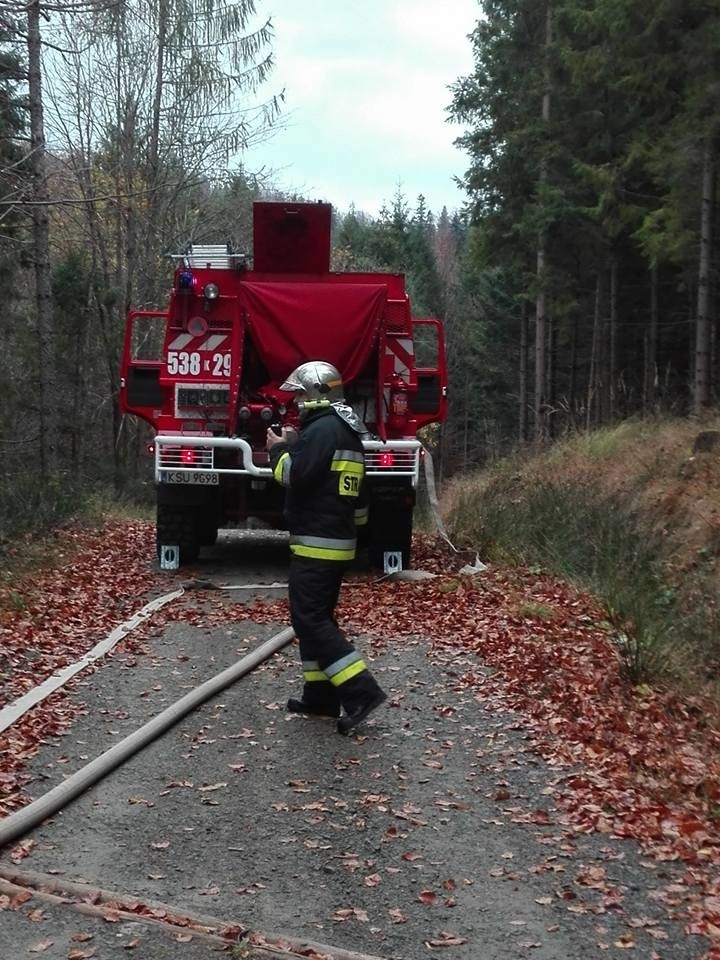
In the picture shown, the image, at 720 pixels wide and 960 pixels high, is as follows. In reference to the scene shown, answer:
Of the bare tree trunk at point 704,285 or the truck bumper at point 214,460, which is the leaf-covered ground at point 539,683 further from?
the bare tree trunk at point 704,285

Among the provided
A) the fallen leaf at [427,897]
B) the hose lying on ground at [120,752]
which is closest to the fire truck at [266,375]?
the hose lying on ground at [120,752]

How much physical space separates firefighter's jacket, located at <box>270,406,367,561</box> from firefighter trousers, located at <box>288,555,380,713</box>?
104 mm

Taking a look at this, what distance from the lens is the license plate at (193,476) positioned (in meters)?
11.3

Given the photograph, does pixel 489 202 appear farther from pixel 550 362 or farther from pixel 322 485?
pixel 322 485

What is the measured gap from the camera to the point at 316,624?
6.61 metres

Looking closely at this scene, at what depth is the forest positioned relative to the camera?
1911 centimetres

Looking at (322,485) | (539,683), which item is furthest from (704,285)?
(322,485)

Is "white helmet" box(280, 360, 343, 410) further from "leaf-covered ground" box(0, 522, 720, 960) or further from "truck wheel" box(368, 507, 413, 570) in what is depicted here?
"truck wheel" box(368, 507, 413, 570)

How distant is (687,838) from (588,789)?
2.14 feet

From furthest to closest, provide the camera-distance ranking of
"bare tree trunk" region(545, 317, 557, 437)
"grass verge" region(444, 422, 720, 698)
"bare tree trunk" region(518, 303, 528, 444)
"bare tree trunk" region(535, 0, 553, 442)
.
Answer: "bare tree trunk" region(518, 303, 528, 444)
"bare tree trunk" region(545, 317, 557, 437)
"bare tree trunk" region(535, 0, 553, 442)
"grass verge" region(444, 422, 720, 698)

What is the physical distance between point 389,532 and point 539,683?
4627mm

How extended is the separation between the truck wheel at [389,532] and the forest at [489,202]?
552cm

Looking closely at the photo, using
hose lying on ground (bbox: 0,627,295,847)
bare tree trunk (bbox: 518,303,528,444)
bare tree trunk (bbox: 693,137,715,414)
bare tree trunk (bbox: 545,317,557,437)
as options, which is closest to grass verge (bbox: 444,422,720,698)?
bare tree trunk (bbox: 693,137,715,414)

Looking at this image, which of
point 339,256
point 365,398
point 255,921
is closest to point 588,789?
point 255,921
